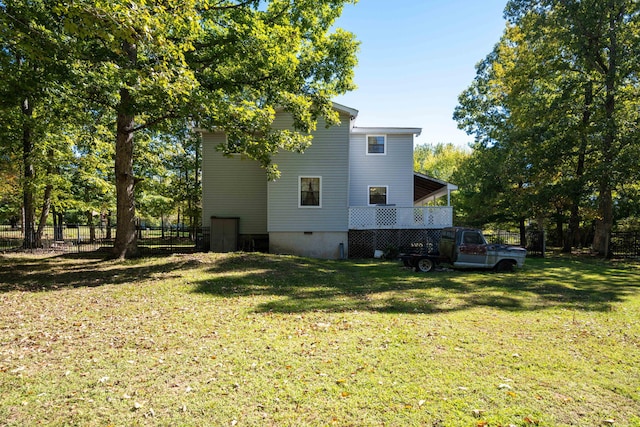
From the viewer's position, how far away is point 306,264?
13156mm

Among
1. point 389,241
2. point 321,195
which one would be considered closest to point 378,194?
point 389,241

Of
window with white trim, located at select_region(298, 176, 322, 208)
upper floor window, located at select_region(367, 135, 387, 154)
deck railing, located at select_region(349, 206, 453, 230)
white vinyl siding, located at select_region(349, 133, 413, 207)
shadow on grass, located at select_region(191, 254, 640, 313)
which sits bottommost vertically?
shadow on grass, located at select_region(191, 254, 640, 313)

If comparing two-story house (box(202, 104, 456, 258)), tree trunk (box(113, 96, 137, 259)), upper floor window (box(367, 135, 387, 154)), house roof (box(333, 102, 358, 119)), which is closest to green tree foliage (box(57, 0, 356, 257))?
tree trunk (box(113, 96, 137, 259))

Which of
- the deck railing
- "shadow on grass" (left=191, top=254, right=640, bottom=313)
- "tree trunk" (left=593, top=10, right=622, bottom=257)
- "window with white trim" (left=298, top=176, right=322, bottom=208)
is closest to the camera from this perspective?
"shadow on grass" (left=191, top=254, right=640, bottom=313)

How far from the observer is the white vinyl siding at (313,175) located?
16.4 m

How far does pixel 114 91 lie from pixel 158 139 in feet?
51.0

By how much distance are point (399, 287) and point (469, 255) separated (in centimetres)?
433

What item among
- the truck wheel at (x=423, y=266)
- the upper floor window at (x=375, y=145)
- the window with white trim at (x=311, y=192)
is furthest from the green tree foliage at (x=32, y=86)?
the upper floor window at (x=375, y=145)

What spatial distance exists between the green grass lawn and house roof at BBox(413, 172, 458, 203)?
10.2 meters

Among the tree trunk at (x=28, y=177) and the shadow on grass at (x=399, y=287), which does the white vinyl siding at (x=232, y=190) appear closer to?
the shadow on grass at (x=399, y=287)

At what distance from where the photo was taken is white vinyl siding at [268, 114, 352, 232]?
53.9 feet

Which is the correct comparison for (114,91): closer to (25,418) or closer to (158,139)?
(25,418)

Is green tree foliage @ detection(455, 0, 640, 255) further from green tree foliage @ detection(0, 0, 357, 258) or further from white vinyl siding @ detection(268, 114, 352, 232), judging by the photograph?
green tree foliage @ detection(0, 0, 357, 258)

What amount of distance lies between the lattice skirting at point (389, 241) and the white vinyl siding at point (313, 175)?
1.80 m
